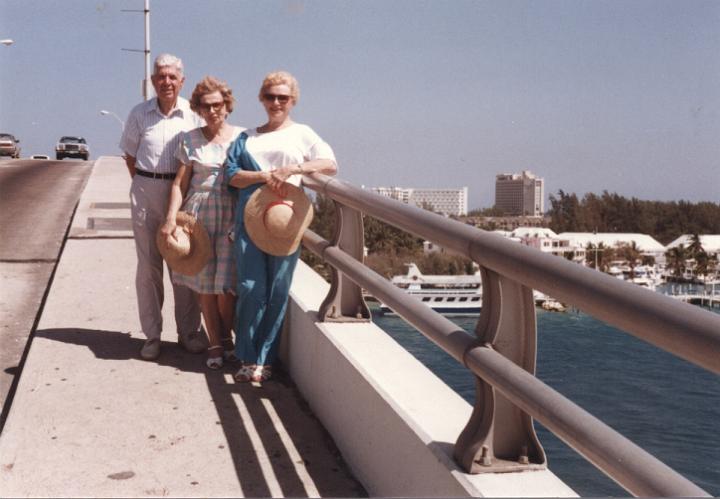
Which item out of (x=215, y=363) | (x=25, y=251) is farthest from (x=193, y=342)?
(x=25, y=251)

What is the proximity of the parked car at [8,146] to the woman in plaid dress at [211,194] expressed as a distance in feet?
181

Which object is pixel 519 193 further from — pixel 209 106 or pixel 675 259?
pixel 209 106

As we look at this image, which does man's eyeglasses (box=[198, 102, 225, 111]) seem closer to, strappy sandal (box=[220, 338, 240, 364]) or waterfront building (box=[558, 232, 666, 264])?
strappy sandal (box=[220, 338, 240, 364])

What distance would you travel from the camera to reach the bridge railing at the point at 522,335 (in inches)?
59.6

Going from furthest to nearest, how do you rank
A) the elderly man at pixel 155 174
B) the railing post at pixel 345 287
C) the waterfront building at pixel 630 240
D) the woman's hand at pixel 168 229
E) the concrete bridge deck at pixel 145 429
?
the waterfront building at pixel 630 240, the elderly man at pixel 155 174, the woman's hand at pixel 168 229, the railing post at pixel 345 287, the concrete bridge deck at pixel 145 429

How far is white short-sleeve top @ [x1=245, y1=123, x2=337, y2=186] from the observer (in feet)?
14.6

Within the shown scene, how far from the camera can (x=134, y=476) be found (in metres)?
Result: 3.31

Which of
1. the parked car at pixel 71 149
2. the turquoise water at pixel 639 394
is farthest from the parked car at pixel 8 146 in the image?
the turquoise water at pixel 639 394

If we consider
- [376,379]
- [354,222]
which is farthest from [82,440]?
[354,222]

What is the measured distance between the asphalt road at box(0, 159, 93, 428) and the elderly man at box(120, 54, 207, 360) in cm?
89

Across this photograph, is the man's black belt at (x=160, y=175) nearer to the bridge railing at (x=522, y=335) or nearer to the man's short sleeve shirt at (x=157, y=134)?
the man's short sleeve shirt at (x=157, y=134)

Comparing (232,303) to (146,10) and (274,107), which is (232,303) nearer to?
(274,107)

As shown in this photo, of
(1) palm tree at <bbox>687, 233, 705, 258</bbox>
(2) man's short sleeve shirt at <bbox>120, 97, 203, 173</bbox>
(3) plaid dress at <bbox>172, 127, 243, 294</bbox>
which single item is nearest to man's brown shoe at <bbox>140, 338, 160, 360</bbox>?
(3) plaid dress at <bbox>172, 127, 243, 294</bbox>

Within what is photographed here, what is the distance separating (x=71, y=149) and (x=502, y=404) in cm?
5845
